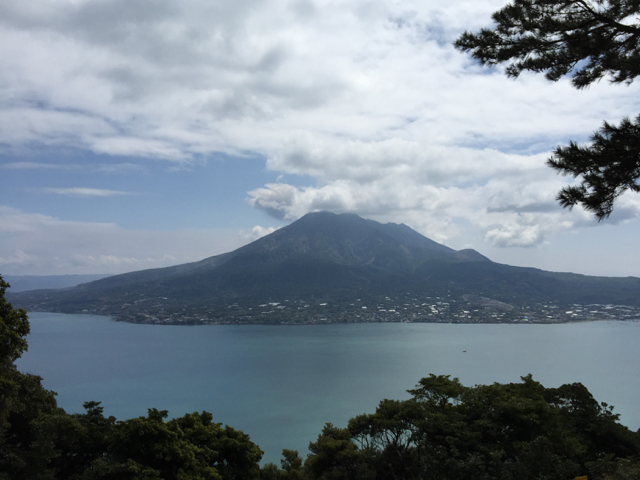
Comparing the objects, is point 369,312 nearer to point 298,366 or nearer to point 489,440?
point 298,366

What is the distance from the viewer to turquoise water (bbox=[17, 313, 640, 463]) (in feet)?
91.3

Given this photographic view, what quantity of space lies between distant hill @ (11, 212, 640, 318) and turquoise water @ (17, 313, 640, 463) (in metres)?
26.3

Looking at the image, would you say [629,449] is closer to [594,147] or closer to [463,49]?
[594,147]

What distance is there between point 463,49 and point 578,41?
1.24m

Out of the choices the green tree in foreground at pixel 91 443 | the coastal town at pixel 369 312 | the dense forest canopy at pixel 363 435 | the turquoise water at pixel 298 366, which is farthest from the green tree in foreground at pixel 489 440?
the coastal town at pixel 369 312

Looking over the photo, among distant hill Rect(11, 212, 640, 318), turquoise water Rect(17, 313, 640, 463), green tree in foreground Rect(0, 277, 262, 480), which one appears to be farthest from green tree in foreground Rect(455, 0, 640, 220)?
distant hill Rect(11, 212, 640, 318)

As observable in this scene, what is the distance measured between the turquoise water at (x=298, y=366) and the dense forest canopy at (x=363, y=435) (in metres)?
11.9

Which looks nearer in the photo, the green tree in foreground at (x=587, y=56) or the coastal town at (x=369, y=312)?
the green tree in foreground at (x=587, y=56)

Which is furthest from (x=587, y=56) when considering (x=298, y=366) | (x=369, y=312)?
(x=369, y=312)

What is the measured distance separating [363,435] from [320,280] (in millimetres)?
96330

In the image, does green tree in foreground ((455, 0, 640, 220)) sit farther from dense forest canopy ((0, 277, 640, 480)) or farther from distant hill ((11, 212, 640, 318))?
distant hill ((11, 212, 640, 318))

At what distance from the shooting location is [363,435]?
34.1ft

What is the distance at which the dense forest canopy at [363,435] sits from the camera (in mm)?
6461

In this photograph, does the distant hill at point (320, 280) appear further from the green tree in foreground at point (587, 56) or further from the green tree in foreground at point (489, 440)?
the green tree in foreground at point (587, 56)
